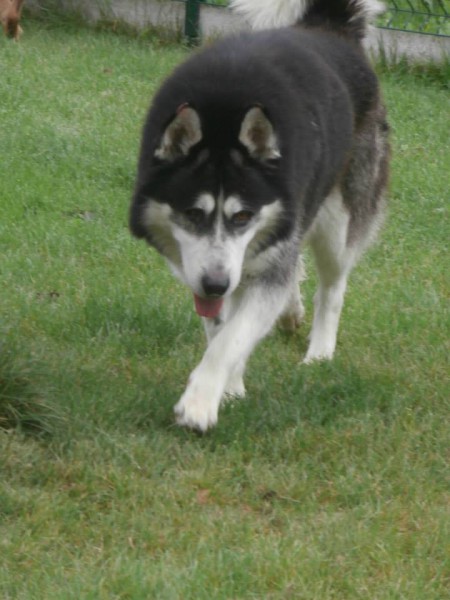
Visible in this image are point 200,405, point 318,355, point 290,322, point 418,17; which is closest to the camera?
point 200,405

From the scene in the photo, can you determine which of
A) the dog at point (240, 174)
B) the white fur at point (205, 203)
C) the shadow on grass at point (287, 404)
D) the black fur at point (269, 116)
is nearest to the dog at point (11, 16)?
the dog at point (240, 174)

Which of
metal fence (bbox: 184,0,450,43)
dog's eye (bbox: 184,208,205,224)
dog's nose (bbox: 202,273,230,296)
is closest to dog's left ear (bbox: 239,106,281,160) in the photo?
dog's eye (bbox: 184,208,205,224)

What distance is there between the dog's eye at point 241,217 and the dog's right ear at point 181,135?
281 millimetres

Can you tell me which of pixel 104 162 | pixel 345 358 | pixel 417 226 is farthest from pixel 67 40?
pixel 345 358

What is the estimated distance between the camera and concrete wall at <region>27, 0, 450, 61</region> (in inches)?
425

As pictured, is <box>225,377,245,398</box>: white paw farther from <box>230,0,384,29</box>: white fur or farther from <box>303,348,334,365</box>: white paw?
<box>230,0,384,29</box>: white fur

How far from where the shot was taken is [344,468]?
4.14 m

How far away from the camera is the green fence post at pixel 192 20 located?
1142 centimetres

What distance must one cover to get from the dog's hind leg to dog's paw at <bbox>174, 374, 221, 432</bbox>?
46.7 inches

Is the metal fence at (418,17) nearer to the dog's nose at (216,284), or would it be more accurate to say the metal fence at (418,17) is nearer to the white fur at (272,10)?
the white fur at (272,10)

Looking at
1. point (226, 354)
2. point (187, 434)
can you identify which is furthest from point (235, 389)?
point (187, 434)

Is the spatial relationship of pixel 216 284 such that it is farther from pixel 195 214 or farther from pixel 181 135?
pixel 181 135

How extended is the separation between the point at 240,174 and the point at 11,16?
683cm

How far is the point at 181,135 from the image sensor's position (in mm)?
4270
